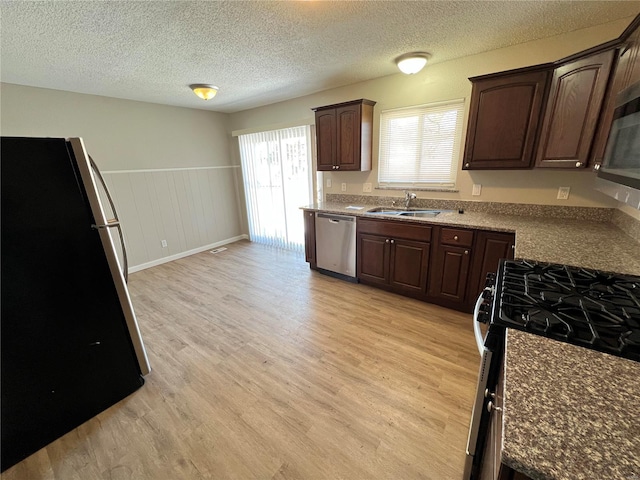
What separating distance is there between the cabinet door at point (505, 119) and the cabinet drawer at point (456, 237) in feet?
2.14

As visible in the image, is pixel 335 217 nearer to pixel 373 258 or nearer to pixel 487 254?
pixel 373 258

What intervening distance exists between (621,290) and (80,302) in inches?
109

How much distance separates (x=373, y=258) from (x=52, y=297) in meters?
2.64

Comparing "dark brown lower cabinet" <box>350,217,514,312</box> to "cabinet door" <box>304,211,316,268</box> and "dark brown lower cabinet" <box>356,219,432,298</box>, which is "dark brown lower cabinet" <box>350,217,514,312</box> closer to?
"dark brown lower cabinet" <box>356,219,432,298</box>

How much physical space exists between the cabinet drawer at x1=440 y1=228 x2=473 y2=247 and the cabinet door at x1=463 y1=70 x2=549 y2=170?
65cm

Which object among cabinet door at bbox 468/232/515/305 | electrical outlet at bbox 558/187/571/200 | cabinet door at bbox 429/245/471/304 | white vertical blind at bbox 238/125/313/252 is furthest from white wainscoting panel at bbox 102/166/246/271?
electrical outlet at bbox 558/187/571/200

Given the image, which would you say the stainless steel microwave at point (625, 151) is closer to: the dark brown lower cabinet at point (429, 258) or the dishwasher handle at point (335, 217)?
the dark brown lower cabinet at point (429, 258)

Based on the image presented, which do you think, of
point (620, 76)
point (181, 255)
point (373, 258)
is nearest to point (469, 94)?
point (620, 76)

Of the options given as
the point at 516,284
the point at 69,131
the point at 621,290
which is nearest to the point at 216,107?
the point at 69,131

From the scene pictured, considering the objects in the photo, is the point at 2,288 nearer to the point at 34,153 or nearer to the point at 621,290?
the point at 34,153

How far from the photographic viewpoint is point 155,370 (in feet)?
6.62

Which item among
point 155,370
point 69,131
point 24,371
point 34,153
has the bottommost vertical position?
point 155,370

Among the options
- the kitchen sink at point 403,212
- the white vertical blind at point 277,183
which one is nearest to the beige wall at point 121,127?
the white vertical blind at point 277,183

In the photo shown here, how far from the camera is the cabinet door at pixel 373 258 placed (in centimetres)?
293
